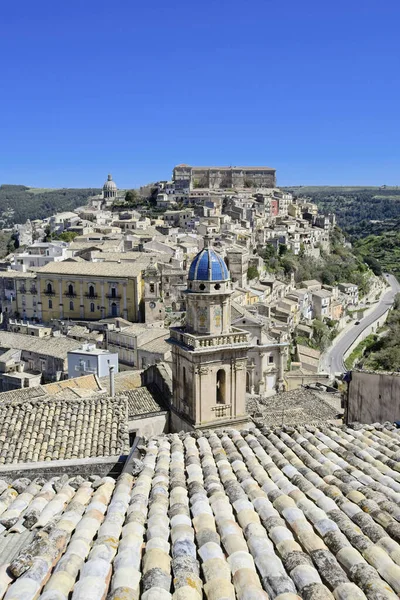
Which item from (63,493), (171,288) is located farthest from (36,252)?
(63,493)

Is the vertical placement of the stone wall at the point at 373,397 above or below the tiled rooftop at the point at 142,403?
above

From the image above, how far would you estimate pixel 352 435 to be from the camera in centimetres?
737

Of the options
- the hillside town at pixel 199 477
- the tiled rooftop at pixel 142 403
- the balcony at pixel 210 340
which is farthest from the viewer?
the tiled rooftop at pixel 142 403

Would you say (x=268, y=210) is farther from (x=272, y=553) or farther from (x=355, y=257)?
(x=272, y=553)

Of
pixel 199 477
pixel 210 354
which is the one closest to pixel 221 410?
pixel 210 354

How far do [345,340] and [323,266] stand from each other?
20.5m

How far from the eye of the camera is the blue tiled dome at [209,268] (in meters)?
15.2

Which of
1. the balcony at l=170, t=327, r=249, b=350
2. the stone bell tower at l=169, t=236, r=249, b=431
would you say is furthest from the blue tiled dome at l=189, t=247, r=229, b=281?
the balcony at l=170, t=327, r=249, b=350

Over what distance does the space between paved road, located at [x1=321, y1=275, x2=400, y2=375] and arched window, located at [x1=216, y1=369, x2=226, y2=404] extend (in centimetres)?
3044

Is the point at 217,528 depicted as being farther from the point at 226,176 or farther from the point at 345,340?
the point at 226,176

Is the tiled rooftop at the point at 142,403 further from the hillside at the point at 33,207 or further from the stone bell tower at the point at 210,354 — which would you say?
the hillside at the point at 33,207

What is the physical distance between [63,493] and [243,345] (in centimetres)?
1002

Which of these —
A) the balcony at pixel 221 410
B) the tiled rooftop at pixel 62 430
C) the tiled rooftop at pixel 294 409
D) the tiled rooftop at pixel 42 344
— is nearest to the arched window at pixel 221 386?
the balcony at pixel 221 410

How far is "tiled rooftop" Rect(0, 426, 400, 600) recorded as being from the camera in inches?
131
